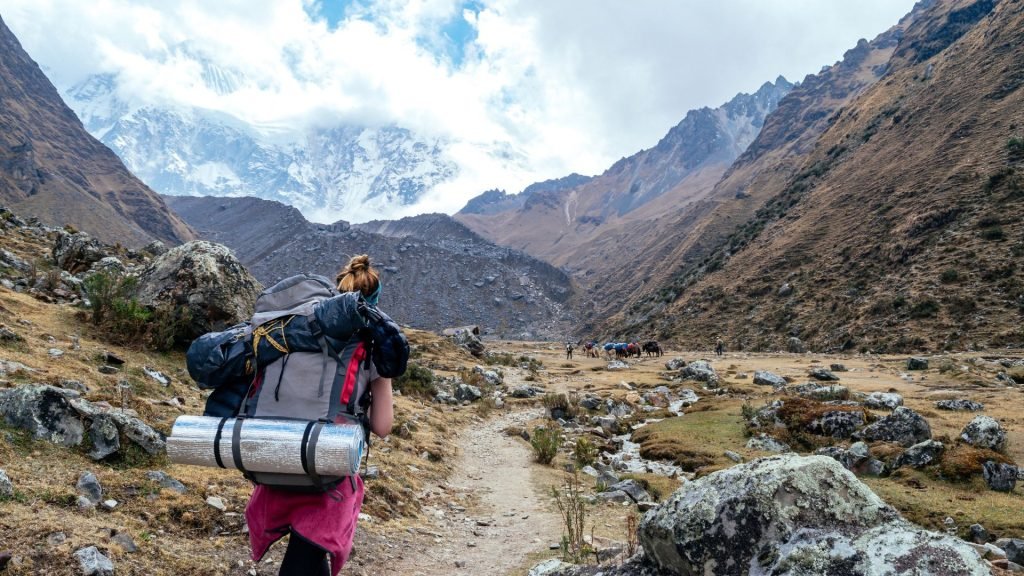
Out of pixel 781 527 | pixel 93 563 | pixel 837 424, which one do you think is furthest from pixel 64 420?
pixel 837 424

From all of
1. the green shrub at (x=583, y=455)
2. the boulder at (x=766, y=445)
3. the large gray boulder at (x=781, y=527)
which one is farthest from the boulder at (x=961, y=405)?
the large gray boulder at (x=781, y=527)

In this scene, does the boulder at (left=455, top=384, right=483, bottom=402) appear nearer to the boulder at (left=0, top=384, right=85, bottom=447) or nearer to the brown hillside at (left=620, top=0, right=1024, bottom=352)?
the boulder at (left=0, top=384, right=85, bottom=447)

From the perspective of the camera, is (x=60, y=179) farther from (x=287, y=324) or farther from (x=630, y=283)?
(x=287, y=324)

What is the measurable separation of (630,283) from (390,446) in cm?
14182

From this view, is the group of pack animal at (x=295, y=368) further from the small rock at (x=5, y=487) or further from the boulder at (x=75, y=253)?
the boulder at (x=75, y=253)

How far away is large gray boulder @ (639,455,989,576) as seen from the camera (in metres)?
2.77

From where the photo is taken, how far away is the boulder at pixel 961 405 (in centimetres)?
1677

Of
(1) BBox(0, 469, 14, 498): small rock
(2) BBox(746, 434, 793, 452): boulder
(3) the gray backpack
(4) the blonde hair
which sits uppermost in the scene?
(4) the blonde hair

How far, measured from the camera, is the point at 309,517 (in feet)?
11.0

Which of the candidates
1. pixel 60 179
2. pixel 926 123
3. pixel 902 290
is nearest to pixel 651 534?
pixel 902 290

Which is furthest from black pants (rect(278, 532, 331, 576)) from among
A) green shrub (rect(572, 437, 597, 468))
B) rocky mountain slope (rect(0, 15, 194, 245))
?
rocky mountain slope (rect(0, 15, 194, 245))

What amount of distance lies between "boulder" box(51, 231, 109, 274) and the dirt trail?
15.5 meters

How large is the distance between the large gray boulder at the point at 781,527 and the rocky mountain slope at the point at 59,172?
149 m

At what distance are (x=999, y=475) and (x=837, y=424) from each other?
172 inches
